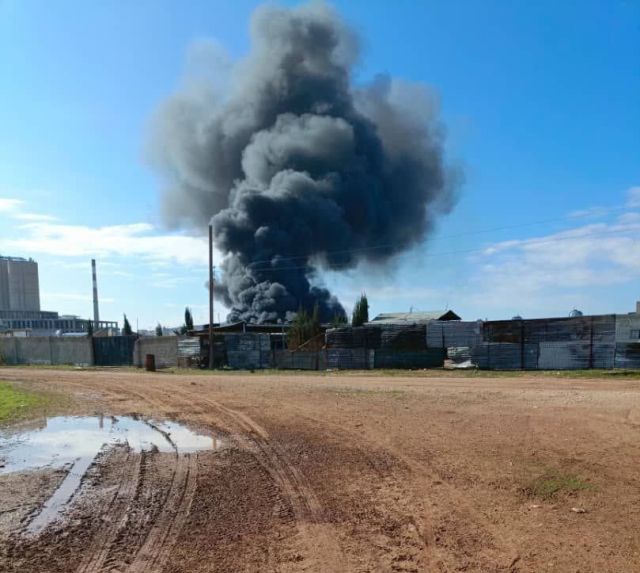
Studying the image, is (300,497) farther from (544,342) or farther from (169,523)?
(544,342)

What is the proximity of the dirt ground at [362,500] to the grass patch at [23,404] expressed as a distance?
4.23 metres

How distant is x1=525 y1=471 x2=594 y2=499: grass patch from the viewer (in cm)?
536

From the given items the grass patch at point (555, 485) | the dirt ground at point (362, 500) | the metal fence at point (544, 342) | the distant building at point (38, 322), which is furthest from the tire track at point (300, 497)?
the distant building at point (38, 322)

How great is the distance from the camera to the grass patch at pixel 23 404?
37.4 ft

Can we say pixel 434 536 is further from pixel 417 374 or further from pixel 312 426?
pixel 417 374

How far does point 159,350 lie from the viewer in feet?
100

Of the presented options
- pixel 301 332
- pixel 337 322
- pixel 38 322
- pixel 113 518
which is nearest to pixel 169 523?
pixel 113 518

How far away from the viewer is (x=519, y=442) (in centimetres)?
755

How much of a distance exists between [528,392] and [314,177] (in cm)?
5094

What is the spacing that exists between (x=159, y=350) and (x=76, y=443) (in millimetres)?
22625

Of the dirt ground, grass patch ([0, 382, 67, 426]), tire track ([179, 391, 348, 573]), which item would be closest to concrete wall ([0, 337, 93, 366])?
grass patch ([0, 382, 67, 426])

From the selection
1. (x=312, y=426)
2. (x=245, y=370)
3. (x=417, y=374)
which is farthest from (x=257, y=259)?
(x=312, y=426)

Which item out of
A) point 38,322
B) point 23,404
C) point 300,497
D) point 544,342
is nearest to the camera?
point 300,497

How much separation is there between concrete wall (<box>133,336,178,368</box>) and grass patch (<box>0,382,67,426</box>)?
40.4 feet
